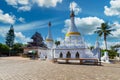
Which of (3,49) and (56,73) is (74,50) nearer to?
(56,73)

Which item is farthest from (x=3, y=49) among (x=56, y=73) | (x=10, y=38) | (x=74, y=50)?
(x=56, y=73)

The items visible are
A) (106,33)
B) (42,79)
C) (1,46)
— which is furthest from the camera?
(1,46)

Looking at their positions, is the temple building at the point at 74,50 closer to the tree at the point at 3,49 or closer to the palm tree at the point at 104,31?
the palm tree at the point at 104,31

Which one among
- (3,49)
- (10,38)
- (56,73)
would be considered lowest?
(56,73)

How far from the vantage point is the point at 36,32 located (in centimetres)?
6425

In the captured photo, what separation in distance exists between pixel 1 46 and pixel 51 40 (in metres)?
17.3

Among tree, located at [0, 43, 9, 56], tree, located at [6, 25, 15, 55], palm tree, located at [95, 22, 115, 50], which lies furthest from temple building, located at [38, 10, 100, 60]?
tree, located at [6, 25, 15, 55]

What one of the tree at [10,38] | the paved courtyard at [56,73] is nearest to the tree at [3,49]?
the tree at [10,38]

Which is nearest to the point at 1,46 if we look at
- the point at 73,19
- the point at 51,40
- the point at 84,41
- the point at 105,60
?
the point at 51,40

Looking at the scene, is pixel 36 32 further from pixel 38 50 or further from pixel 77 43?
pixel 77 43

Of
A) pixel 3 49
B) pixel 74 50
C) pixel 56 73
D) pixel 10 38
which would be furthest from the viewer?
pixel 10 38

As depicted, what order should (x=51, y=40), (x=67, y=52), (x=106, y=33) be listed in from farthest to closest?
(x=51, y=40)
(x=106, y=33)
(x=67, y=52)

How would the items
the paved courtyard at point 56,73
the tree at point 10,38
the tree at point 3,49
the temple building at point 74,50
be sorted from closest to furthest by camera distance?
the paved courtyard at point 56,73 < the temple building at point 74,50 < the tree at point 3,49 < the tree at point 10,38

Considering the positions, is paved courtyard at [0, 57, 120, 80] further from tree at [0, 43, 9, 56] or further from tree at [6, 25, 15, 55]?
tree at [6, 25, 15, 55]
